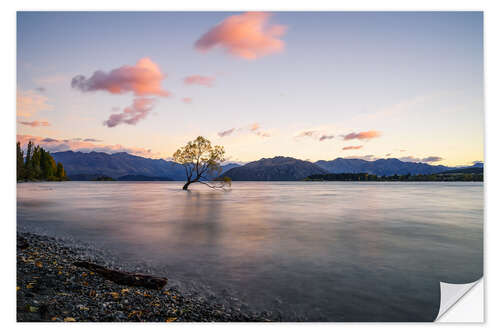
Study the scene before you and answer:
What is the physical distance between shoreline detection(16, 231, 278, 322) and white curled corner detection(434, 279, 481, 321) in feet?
13.3

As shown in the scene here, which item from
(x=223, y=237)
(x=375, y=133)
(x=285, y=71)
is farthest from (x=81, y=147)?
(x=375, y=133)

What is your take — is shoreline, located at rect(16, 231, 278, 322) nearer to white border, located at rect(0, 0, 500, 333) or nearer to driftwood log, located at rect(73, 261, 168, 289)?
driftwood log, located at rect(73, 261, 168, 289)

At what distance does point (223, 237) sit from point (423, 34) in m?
10.3

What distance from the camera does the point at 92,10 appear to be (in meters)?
7.92

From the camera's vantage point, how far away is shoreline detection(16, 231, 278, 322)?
4758 mm

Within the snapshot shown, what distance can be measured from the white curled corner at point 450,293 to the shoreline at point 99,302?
4.05 m

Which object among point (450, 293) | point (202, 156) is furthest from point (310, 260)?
point (202, 156)

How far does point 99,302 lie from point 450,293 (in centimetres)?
789

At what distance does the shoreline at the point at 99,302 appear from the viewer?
4758mm

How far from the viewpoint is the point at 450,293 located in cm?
642
